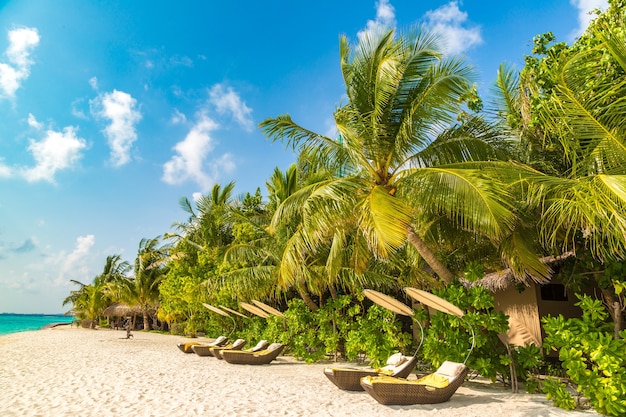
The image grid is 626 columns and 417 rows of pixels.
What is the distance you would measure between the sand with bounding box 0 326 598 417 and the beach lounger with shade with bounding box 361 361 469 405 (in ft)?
0.34

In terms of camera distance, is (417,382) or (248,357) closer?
(417,382)

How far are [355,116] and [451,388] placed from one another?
4.57m

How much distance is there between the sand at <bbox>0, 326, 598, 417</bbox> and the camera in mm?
5500

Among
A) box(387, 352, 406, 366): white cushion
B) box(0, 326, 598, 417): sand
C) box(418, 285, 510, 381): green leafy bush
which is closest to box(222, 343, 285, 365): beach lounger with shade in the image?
box(0, 326, 598, 417): sand

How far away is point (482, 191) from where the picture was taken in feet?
17.9

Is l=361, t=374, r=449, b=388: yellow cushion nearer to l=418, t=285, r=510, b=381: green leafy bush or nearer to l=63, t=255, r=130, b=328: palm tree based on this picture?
l=418, t=285, r=510, b=381: green leafy bush

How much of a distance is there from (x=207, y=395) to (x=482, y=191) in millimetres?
5231

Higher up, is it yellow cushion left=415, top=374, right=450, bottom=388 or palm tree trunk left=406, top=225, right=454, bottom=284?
palm tree trunk left=406, top=225, right=454, bottom=284

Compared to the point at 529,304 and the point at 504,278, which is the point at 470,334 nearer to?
the point at 504,278

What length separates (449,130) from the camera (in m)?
7.09

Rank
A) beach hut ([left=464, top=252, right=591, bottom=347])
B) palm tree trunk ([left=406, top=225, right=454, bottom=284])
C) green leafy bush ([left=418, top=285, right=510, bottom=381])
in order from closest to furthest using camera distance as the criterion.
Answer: green leafy bush ([left=418, top=285, right=510, bottom=381]), palm tree trunk ([left=406, top=225, right=454, bottom=284]), beach hut ([left=464, top=252, right=591, bottom=347])

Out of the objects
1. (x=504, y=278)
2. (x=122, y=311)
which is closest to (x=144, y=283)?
(x=122, y=311)

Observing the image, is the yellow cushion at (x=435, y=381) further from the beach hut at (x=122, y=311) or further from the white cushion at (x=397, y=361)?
the beach hut at (x=122, y=311)

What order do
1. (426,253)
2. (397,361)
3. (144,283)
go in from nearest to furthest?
1. (426,253)
2. (397,361)
3. (144,283)
